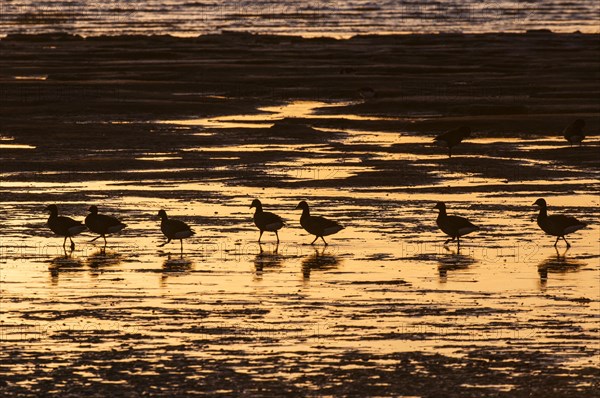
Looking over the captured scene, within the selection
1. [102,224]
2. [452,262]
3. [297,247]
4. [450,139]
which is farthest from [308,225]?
[450,139]

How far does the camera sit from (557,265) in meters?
19.8

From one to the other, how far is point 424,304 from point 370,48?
2228 inches

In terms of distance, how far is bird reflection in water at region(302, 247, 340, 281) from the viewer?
769 inches

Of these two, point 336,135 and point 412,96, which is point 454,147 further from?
point 412,96

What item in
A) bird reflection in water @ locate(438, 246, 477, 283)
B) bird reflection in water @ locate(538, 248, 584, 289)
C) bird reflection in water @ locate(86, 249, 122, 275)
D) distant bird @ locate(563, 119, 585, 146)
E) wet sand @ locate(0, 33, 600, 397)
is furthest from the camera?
distant bird @ locate(563, 119, 585, 146)

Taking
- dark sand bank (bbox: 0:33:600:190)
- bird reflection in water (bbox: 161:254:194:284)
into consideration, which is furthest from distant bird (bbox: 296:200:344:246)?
dark sand bank (bbox: 0:33:600:190)

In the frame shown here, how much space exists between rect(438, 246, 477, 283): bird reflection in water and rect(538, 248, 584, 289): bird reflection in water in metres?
0.97

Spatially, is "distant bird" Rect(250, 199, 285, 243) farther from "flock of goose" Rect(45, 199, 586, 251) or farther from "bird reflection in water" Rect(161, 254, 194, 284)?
"bird reflection in water" Rect(161, 254, 194, 284)

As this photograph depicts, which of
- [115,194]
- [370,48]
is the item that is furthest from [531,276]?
[370,48]

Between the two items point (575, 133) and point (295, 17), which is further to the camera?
point (295, 17)

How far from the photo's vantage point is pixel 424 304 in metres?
16.9

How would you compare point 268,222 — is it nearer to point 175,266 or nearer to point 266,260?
point 266,260

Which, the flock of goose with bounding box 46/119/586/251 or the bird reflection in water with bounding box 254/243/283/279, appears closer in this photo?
the bird reflection in water with bounding box 254/243/283/279

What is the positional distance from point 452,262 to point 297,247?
2637mm
